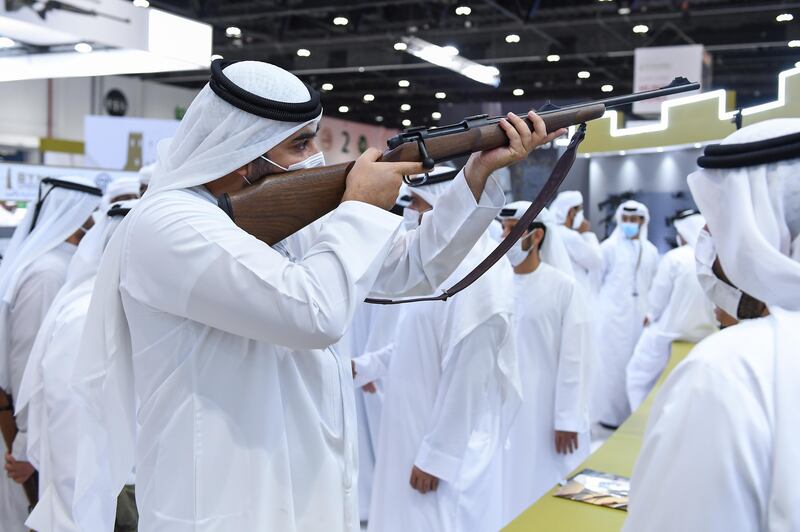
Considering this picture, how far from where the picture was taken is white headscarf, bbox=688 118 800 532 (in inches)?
42.1

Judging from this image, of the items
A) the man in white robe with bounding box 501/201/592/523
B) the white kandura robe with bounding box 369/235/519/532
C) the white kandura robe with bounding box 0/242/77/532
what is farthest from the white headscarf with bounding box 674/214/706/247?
the white kandura robe with bounding box 0/242/77/532

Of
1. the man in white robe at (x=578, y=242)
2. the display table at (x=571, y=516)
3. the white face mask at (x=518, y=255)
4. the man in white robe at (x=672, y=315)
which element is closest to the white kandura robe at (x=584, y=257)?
the man in white robe at (x=578, y=242)

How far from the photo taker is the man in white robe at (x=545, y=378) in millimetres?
3850

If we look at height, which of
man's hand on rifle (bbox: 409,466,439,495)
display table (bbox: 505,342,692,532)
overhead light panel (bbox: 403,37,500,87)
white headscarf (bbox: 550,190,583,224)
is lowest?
man's hand on rifle (bbox: 409,466,439,495)

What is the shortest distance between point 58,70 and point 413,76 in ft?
41.0

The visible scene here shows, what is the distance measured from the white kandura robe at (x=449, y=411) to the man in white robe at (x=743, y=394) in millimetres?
1875

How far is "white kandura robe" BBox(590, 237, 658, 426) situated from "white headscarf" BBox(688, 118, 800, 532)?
6013 millimetres

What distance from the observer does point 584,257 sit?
7.12m

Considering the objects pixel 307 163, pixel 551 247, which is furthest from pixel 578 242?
pixel 307 163

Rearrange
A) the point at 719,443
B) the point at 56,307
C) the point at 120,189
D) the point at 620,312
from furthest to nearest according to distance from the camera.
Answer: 1. the point at 620,312
2. the point at 120,189
3. the point at 56,307
4. the point at 719,443

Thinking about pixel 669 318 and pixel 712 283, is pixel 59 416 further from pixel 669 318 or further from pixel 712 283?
pixel 669 318

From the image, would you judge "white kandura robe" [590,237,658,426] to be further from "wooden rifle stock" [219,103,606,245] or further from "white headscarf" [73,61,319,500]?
"white headscarf" [73,61,319,500]

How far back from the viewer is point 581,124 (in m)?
1.77

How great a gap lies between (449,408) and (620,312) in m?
4.69
